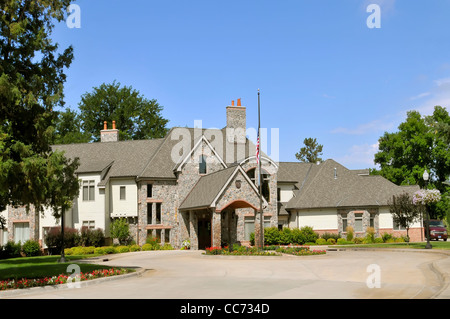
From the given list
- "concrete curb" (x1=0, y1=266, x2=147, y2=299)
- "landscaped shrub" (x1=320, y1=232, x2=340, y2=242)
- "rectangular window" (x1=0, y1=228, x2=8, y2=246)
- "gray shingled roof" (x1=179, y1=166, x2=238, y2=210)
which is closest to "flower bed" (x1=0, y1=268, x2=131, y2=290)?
"concrete curb" (x1=0, y1=266, x2=147, y2=299)

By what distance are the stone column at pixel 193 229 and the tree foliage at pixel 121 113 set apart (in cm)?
3060

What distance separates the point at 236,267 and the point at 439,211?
1998 inches

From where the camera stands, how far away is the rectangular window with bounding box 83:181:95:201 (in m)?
41.3

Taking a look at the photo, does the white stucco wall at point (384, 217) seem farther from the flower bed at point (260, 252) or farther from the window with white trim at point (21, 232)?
the window with white trim at point (21, 232)

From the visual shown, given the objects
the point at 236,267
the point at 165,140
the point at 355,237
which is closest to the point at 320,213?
the point at 355,237

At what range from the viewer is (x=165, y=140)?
43.9 metres

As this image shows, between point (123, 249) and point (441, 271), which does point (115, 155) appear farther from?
point (441, 271)

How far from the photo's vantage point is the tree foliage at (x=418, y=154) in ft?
207

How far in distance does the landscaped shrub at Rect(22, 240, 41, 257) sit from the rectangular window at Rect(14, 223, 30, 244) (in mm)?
3310

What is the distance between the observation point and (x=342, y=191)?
46.2 m

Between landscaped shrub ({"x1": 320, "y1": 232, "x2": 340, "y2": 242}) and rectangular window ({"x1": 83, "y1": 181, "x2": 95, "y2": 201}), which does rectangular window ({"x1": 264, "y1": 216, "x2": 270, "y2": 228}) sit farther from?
rectangular window ({"x1": 83, "y1": 181, "x2": 95, "y2": 201})

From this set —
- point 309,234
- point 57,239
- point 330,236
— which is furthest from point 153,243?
point 330,236

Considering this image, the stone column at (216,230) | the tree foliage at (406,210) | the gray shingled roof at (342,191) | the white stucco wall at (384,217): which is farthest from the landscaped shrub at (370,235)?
the stone column at (216,230)
